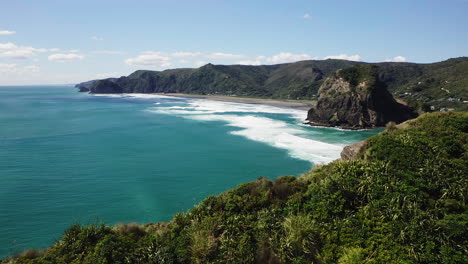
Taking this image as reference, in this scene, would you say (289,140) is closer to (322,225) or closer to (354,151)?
(354,151)

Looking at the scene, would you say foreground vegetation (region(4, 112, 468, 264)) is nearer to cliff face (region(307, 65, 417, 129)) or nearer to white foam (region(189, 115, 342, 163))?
white foam (region(189, 115, 342, 163))

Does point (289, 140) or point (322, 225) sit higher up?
point (322, 225)

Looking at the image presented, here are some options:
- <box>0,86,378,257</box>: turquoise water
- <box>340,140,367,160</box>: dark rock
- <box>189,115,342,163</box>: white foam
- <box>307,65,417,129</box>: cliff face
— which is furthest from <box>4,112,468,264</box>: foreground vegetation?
<box>307,65,417,129</box>: cliff face

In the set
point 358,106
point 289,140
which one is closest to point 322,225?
point 289,140

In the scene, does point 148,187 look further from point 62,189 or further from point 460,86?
point 460,86

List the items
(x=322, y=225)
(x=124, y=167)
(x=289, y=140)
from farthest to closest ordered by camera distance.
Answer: (x=289, y=140) → (x=124, y=167) → (x=322, y=225)

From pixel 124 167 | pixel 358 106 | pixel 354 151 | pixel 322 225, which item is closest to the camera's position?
pixel 322 225
